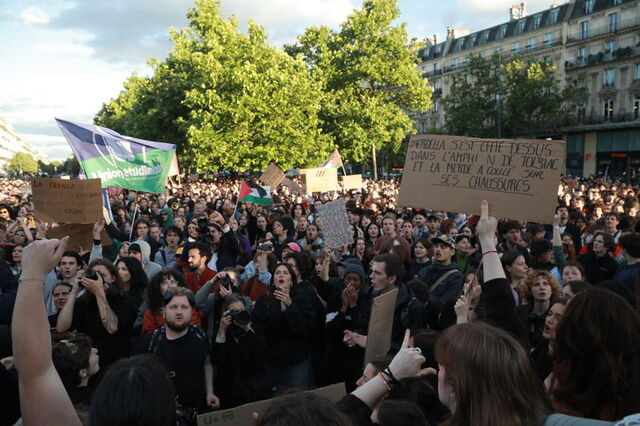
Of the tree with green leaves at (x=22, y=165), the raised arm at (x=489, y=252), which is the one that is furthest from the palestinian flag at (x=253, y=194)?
the tree with green leaves at (x=22, y=165)

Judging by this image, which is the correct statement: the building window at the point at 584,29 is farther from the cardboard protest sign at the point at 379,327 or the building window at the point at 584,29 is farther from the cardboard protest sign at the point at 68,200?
the cardboard protest sign at the point at 379,327

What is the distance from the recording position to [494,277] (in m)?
3.01

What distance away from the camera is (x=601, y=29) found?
46844 mm

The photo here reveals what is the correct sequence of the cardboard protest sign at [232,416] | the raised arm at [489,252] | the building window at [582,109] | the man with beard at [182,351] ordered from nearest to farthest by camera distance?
the cardboard protest sign at [232,416] → the raised arm at [489,252] → the man with beard at [182,351] → the building window at [582,109]

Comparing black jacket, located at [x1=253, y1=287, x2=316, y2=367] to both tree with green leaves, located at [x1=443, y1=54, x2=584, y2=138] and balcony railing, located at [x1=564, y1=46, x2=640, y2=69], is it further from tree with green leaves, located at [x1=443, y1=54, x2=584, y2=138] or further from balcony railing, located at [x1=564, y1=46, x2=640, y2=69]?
balcony railing, located at [x1=564, y1=46, x2=640, y2=69]

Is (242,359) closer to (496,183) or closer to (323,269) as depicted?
(323,269)

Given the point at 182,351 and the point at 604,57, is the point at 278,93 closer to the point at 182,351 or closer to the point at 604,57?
the point at 182,351

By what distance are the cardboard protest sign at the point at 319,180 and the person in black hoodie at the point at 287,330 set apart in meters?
10.3

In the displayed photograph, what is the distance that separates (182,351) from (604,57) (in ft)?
172

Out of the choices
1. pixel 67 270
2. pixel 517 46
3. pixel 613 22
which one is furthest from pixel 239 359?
pixel 517 46

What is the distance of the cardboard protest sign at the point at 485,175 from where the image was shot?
12.4ft

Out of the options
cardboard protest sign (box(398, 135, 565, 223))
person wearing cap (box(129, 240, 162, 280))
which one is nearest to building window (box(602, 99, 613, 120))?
person wearing cap (box(129, 240, 162, 280))

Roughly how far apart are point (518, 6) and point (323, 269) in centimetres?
6586

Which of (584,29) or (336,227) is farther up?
(584,29)
